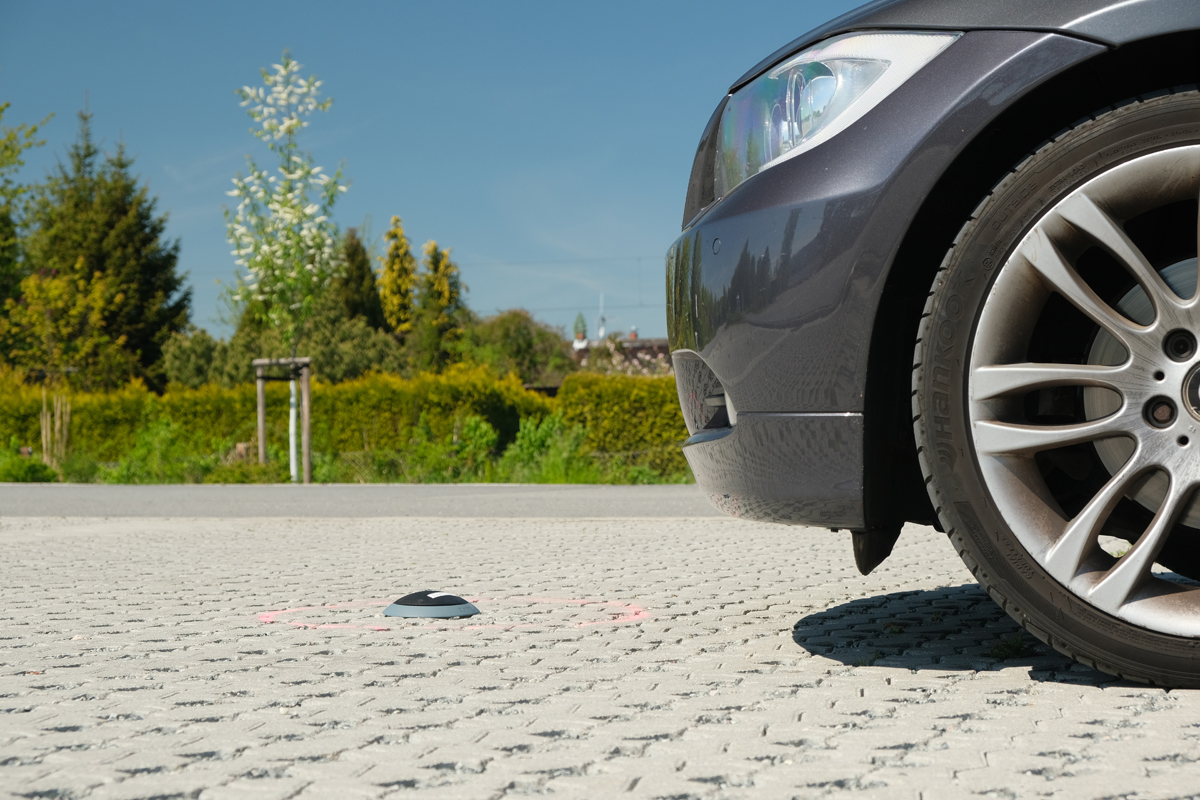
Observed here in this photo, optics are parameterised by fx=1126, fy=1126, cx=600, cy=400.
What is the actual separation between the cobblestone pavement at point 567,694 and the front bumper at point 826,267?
55 centimetres

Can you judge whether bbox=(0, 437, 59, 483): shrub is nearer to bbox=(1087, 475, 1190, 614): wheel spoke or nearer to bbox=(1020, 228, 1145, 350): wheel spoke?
bbox=(1020, 228, 1145, 350): wheel spoke

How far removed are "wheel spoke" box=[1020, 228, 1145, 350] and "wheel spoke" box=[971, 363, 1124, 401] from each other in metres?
0.09

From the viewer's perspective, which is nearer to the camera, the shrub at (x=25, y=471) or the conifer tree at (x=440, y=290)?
the shrub at (x=25, y=471)

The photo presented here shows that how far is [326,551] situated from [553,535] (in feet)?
5.26

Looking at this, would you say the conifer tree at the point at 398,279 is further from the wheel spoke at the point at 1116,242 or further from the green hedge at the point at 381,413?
the wheel spoke at the point at 1116,242

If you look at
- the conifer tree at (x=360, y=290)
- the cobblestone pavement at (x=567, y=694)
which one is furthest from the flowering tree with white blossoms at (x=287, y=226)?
the conifer tree at (x=360, y=290)

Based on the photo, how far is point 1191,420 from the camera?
8.18 feet

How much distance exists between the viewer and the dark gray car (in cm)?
253

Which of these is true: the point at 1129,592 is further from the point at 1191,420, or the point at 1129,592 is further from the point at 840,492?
the point at 840,492

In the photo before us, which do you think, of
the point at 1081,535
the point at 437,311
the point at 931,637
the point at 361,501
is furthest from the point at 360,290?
the point at 1081,535

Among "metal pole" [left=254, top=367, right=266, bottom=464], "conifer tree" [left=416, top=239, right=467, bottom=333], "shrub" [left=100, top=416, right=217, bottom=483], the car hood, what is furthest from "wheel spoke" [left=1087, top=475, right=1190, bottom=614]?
"conifer tree" [left=416, top=239, right=467, bottom=333]

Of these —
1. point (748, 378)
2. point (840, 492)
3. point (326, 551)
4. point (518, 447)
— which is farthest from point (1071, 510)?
point (518, 447)

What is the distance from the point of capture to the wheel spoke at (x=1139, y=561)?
8.18ft

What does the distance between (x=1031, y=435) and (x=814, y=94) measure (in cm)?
100
